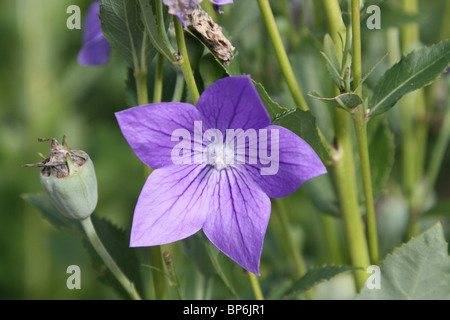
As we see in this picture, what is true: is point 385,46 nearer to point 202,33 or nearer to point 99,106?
point 202,33

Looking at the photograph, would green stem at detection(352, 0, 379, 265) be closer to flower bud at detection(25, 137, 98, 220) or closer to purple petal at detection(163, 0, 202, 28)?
purple petal at detection(163, 0, 202, 28)

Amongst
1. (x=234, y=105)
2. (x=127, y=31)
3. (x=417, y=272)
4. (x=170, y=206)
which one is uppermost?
(x=127, y=31)

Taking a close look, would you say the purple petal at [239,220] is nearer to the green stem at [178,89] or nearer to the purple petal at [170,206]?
the purple petal at [170,206]

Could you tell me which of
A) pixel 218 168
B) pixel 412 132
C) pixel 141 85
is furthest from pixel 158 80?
pixel 412 132

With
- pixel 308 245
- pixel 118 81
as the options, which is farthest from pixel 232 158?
pixel 118 81

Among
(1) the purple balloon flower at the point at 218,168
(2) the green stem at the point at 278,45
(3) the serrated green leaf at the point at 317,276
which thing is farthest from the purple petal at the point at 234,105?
(3) the serrated green leaf at the point at 317,276

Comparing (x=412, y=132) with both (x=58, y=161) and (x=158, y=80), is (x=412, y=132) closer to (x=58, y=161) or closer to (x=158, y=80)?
(x=158, y=80)

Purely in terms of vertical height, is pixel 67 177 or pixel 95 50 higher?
pixel 95 50

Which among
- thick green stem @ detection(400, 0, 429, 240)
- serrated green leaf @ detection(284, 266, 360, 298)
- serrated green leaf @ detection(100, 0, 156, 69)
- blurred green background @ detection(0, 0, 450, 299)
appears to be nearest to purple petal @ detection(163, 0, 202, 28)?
serrated green leaf @ detection(100, 0, 156, 69)
